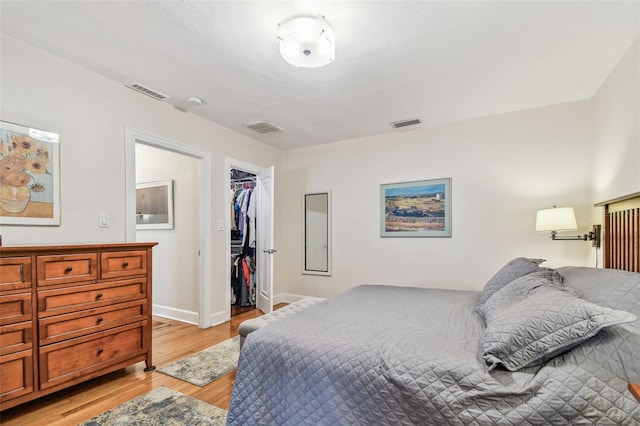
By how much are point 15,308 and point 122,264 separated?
63 cm

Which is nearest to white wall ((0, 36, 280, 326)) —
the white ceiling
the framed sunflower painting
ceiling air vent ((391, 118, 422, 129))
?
the framed sunflower painting

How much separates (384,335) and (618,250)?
2.02 meters

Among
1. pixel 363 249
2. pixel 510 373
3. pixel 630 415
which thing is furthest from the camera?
pixel 363 249

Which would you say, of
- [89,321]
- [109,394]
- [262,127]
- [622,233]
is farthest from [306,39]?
[109,394]

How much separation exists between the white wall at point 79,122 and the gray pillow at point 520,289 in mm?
2949

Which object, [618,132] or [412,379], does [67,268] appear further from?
[618,132]

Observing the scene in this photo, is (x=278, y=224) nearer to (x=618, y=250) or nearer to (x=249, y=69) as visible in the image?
(x=249, y=69)

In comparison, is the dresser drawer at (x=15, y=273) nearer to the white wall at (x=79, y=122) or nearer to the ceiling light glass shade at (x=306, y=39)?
the white wall at (x=79, y=122)

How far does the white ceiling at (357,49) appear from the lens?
177 cm

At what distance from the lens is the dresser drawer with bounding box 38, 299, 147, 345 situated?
1.92 metres

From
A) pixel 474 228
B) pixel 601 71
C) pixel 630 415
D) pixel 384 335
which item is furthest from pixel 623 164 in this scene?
pixel 384 335

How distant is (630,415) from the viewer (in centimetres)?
97

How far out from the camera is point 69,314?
202 cm

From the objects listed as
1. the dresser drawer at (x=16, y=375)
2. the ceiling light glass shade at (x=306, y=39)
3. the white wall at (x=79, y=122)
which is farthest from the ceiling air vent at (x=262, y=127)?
the dresser drawer at (x=16, y=375)
